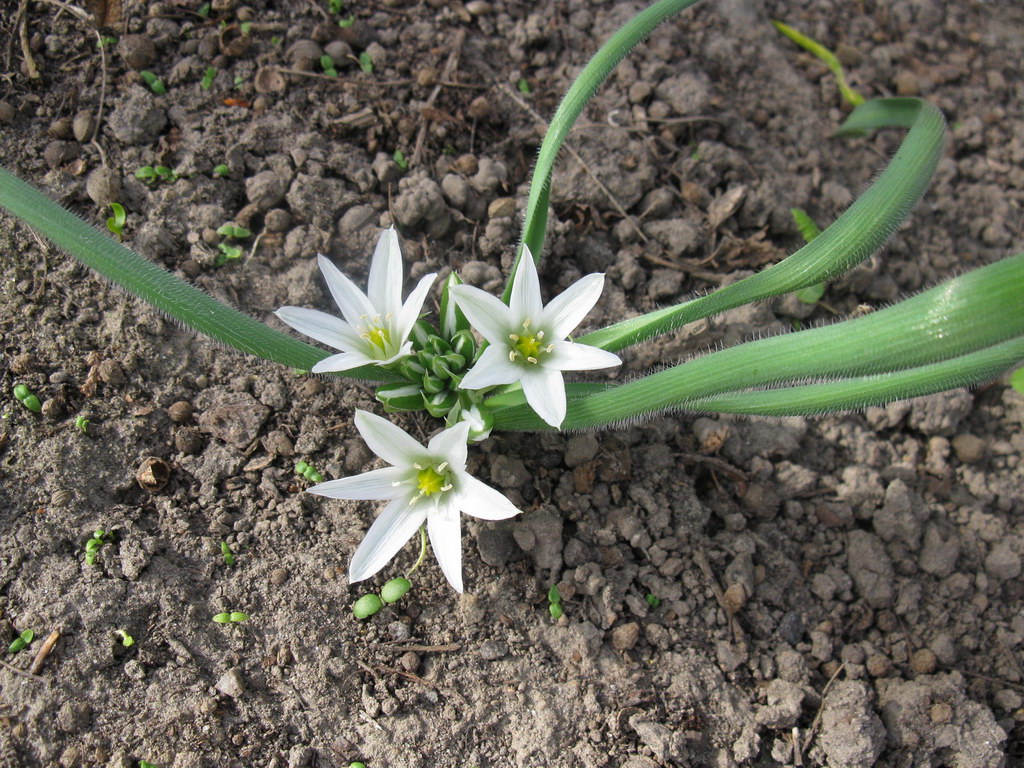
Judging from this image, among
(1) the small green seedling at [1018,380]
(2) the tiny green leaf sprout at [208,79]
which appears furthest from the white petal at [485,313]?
(1) the small green seedling at [1018,380]

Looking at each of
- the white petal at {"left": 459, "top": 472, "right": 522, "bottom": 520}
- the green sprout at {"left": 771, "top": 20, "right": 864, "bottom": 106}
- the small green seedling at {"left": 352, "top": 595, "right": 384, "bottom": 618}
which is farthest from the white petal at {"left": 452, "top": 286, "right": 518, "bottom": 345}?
the green sprout at {"left": 771, "top": 20, "right": 864, "bottom": 106}

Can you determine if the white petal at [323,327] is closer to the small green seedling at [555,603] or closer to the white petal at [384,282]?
the white petal at [384,282]

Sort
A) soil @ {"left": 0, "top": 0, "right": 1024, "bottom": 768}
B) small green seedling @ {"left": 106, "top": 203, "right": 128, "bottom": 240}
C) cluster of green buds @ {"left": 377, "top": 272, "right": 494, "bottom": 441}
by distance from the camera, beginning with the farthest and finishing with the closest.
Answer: small green seedling @ {"left": 106, "top": 203, "right": 128, "bottom": 240} < cluster of green buds @ {"left": 377, "top": 272, "right": 494, "bottom": 441} < soil @ {"left": 0, "top": 0, "right": 1024, "bottom": 768}

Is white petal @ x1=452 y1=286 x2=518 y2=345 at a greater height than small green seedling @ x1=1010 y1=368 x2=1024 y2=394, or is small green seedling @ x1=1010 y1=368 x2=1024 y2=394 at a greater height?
small green seedling @ x1=1010 y1=368 x2=1024 y2=394

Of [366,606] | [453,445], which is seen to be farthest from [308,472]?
[453,445]

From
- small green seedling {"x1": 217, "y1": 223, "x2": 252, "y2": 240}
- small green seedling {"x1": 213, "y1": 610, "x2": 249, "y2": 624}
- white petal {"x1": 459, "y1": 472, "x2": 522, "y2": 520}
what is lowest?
small green seedling {"x1": 213, "y1": 610, "x2": 249, "y2": 624}

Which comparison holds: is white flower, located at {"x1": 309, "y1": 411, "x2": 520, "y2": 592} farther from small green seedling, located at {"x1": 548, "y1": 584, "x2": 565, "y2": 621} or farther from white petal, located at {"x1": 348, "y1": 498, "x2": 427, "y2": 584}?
small green seedling, located at {"x1": 548, "y1": 584, "x2": 565, "y2": 621}

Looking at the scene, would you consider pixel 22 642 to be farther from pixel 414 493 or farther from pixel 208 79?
pixel 208 79

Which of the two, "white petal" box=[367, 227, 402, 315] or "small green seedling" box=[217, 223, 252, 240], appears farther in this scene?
"small green seedling" box=[217, 223, 252, 240]
